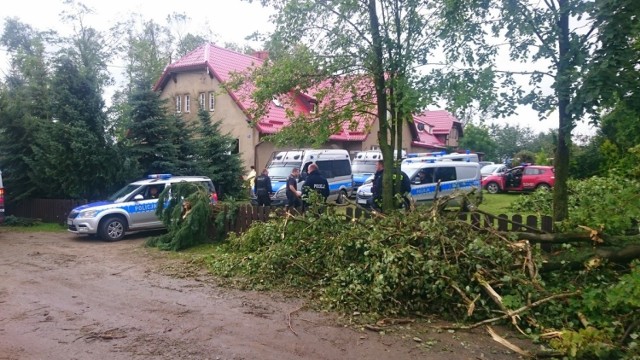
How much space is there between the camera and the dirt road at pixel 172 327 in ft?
15.9

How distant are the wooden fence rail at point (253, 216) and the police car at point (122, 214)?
5.45 feet

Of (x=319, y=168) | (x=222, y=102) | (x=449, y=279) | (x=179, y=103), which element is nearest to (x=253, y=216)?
(x=449, y=279)

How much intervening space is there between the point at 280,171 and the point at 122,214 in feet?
20.7

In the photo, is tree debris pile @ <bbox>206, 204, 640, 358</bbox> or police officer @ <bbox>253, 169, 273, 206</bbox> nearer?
tree debris pile @ <bbox>206, 204, 640, 358</bbox>

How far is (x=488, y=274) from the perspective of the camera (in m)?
5.82

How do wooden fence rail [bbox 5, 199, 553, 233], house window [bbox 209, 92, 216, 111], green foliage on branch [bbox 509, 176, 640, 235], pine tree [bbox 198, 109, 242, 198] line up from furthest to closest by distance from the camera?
house window [bbox 209, 92, 216, 111], pine tree [bbox 198, 109, 242, 198], wooden fence rail [bbox 5, 199, 553, 233], green foliage on branch [bbox 509, 176, 640, 235]

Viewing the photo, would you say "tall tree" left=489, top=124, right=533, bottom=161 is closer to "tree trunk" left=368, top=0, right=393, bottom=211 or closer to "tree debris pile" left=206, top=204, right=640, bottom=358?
"tree trunk" left=368, top=0, right=393, bottom=211

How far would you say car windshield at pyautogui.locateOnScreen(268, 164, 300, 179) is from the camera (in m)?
17.3

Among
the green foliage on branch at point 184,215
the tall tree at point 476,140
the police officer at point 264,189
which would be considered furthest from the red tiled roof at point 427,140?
the green foliage on branch at point 184,215

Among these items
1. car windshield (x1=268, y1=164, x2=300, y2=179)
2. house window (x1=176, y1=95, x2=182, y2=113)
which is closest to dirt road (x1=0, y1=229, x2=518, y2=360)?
car windshield (x1=268, y1=164, x2=300, y2=179)

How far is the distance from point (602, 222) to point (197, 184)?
841 cm

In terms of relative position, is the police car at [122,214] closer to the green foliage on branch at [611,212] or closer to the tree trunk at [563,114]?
the tree trunk at [563,114]

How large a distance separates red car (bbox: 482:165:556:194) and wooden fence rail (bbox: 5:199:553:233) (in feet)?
45.3

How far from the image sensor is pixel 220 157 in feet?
64.5
